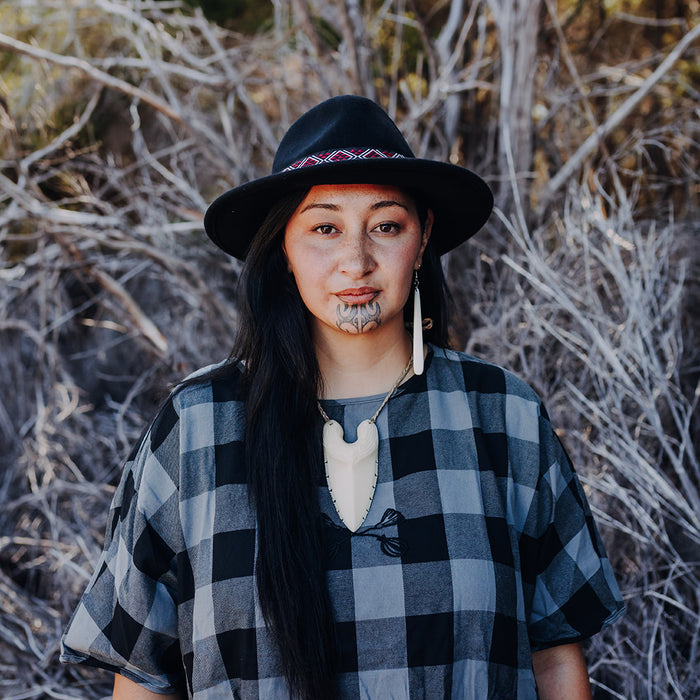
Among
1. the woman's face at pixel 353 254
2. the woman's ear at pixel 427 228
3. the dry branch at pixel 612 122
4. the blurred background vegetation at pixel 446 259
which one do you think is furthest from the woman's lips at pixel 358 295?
→ the dry branch at pixel 612 122

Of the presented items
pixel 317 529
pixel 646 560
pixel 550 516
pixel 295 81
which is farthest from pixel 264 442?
pixel 295 81

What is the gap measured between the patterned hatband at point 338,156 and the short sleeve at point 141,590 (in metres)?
0.60

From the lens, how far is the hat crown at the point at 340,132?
1.49 m

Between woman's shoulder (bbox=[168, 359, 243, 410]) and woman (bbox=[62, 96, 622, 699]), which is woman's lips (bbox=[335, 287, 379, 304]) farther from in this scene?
woman's shoulder (bbox=[168, 359, 243, 410])

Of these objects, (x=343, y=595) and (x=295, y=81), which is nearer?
(x=343, y=595)

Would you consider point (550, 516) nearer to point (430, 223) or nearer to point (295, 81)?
point (430, 223)

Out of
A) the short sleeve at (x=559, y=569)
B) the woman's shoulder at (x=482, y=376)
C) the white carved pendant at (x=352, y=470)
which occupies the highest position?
the woman's shoulder at (x=482, y=376)

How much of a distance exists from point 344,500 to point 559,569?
1.65 ft

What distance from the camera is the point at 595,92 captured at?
3.43 m

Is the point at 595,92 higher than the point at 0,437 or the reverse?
higher

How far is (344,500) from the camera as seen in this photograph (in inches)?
57.2

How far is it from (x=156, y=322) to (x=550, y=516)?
3.19 meters

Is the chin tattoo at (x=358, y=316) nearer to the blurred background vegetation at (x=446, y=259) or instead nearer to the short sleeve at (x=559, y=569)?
the short sleeve at (x=559, y=569)

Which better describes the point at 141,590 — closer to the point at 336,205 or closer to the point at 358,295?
the point at 358,295
